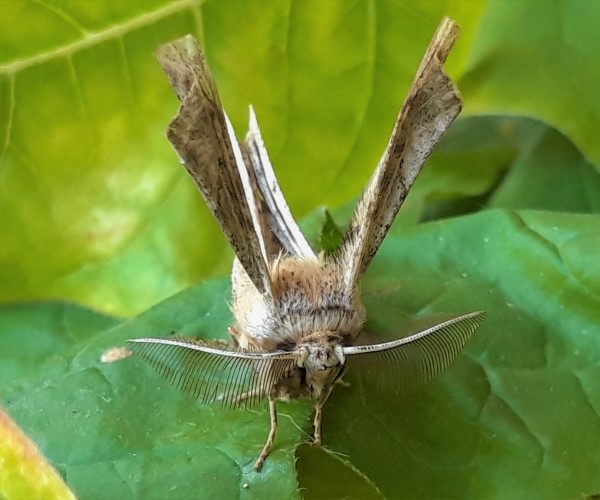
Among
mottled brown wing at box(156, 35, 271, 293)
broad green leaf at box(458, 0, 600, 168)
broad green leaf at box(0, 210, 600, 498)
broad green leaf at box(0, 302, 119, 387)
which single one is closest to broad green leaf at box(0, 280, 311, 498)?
broad green leaf at box(0, 210, 600, 498)

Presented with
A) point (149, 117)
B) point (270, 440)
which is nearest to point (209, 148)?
point (270, 440)

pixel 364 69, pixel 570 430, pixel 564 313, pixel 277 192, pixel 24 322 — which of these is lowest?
pixel 570 430

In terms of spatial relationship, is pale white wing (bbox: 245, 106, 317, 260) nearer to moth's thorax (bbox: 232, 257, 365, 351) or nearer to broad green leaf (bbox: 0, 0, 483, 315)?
moth's thorax (bbox: 232, 257, 365, 351)

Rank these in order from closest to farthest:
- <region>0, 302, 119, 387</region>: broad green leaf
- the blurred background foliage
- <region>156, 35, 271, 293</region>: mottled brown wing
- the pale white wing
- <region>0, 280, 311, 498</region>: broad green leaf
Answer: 1. <region>156, 35, 271, 293</region>: mottled brown wing
2. <region>0, 280, 311, 498</region>: broad green leaf
3. the blurred background foliage
4. the pale white wing
5. <region>0, 302, 119, 387</region>: broad green leaf

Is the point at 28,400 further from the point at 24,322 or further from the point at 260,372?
the point at 24,322

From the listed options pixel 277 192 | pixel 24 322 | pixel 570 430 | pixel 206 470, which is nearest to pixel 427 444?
pixel 570 430

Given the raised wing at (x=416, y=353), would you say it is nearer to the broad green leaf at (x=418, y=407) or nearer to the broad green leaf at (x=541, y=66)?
the broad green leaf at (x=418, y=407)
